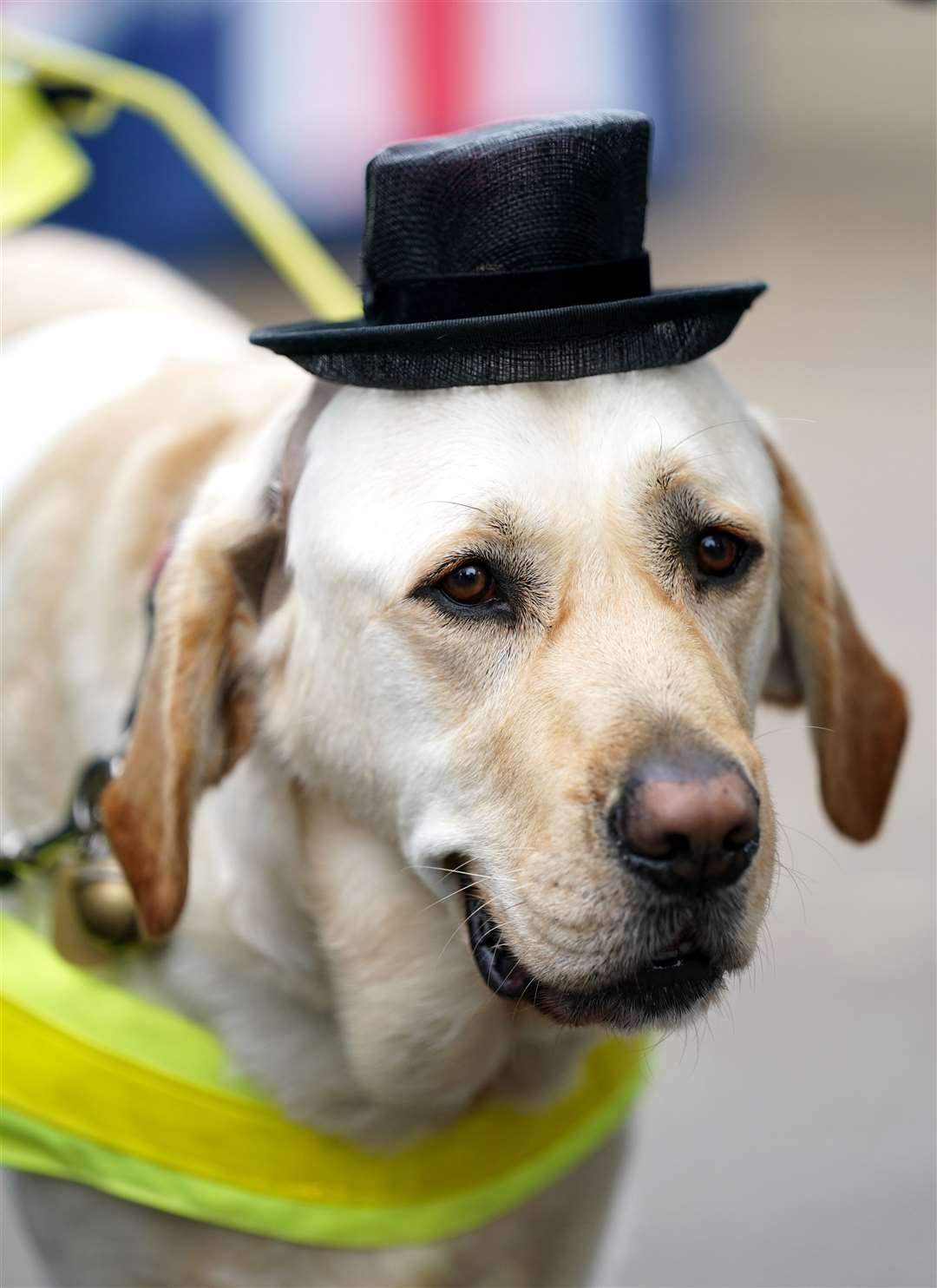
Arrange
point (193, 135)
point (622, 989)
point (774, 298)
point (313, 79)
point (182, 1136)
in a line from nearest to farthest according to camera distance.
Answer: point (622, 989) < point (182, 1136) < point (193, 135) < point (313, 79) < point (774, 298)

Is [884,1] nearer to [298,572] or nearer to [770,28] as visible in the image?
[770,28]

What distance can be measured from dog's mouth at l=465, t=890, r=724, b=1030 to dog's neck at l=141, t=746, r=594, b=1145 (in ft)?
0.71

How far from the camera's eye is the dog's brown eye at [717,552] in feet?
7.15

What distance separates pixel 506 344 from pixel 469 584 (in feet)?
1.00

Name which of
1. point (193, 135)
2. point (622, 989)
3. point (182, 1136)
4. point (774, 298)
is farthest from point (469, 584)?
point (774, 298)

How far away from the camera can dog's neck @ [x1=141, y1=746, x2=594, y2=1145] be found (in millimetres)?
2363

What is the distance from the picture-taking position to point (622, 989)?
6.66 ft

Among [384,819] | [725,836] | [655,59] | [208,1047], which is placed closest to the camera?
[725,836]

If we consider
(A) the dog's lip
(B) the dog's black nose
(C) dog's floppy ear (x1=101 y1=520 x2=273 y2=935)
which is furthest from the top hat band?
(A) the dog's lip

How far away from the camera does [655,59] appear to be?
11.6 meters

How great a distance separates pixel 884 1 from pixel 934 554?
27.9 feet

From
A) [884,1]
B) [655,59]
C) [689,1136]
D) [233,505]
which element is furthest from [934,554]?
[884,1]

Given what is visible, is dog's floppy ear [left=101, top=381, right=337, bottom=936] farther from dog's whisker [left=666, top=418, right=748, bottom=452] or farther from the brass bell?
dog's whisker [left=666, top=418, right=748, bottom=452]

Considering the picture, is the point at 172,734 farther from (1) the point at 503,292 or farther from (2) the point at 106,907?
(1) the point at 503,292
